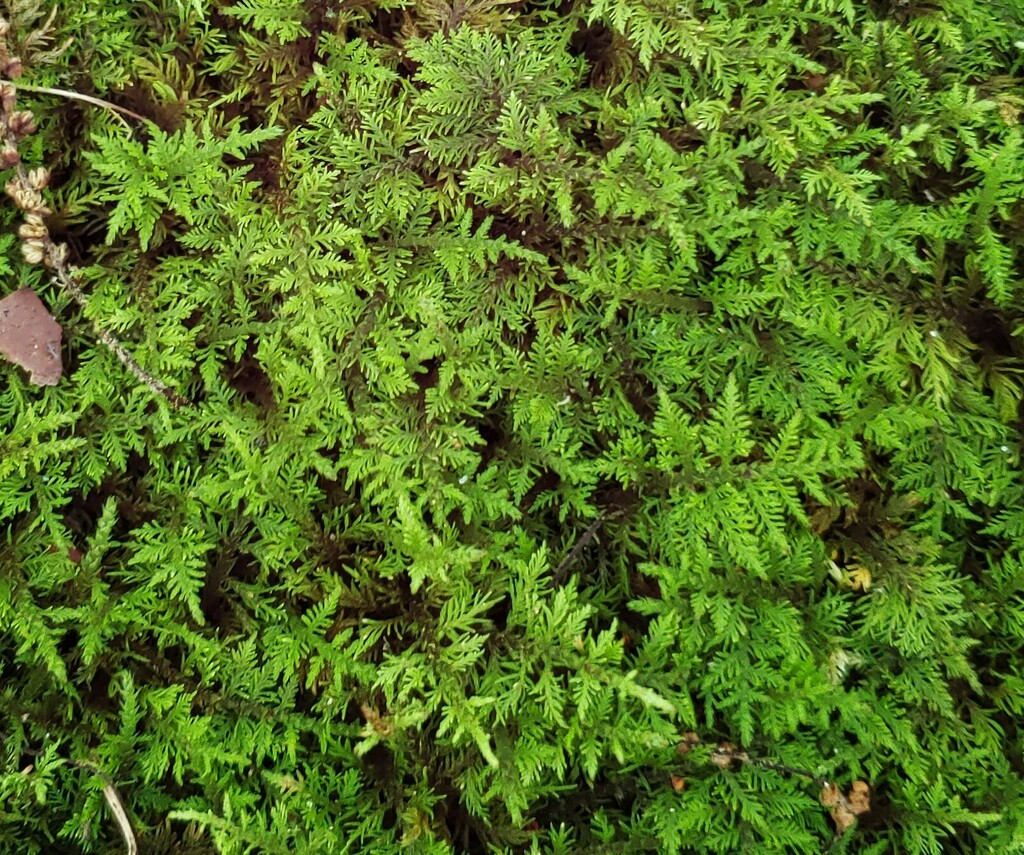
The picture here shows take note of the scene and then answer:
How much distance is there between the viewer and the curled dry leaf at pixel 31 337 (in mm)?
1833

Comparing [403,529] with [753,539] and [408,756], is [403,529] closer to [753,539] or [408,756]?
[408,756]

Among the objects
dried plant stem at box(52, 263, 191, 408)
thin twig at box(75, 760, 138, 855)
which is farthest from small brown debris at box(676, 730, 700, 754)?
dried plant stem at box(52, 263, 191, 408)

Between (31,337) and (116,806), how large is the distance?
3.84 ft

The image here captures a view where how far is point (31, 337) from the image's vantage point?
6.05 feet

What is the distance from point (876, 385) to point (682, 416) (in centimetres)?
52

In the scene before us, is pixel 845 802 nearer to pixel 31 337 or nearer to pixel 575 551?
pixel 575 551

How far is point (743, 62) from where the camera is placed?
189 centimetres

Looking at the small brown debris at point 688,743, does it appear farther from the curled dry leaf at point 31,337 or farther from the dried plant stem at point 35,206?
the curled dry leaf at point 31,337

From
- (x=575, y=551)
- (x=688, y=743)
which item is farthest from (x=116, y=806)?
(x=688, y=743)

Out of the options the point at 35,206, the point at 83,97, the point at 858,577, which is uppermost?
the point at 83,97

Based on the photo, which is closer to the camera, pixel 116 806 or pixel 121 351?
pixel 116 806

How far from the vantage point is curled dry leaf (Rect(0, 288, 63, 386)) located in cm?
183

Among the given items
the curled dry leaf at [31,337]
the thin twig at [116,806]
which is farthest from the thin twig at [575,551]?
the curled dry leaf at [31,337]

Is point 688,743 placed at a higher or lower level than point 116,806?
higher
